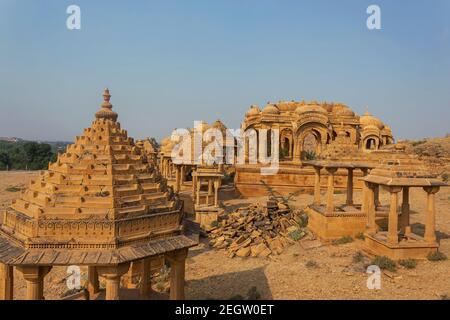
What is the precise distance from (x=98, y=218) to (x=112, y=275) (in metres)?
1.12

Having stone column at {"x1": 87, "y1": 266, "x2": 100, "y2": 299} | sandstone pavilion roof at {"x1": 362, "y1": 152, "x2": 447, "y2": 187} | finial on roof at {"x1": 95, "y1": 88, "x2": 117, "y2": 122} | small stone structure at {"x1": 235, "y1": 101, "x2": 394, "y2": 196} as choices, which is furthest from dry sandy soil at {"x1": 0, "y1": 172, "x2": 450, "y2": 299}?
small stone structure at {"x1": 235, "y1": 101, "x2": 394, "y2": 196}

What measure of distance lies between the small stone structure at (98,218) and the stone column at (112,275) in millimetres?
18

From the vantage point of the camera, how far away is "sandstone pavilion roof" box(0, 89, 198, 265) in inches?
271

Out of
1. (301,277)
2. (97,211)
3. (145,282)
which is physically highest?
(97,211)

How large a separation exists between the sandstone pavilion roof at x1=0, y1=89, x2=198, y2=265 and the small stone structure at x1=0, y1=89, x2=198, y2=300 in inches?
0.7

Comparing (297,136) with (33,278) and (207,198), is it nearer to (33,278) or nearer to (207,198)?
(207,198)

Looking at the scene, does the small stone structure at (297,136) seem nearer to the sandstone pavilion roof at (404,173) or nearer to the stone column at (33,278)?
the sandstone pavilion roof at (404,173)

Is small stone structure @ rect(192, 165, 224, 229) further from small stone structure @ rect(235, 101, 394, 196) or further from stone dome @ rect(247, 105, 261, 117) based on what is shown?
stone dome @ rect(247, 105, 261, 117)

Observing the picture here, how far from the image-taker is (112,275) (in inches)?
269

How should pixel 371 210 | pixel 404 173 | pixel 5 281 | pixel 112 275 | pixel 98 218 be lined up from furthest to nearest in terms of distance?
pixel 371 210, pixel 404 173, pixel 5 281, pixel 98 218, pixel 112 275

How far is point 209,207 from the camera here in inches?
800

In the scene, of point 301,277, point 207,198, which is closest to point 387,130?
point 207,198
